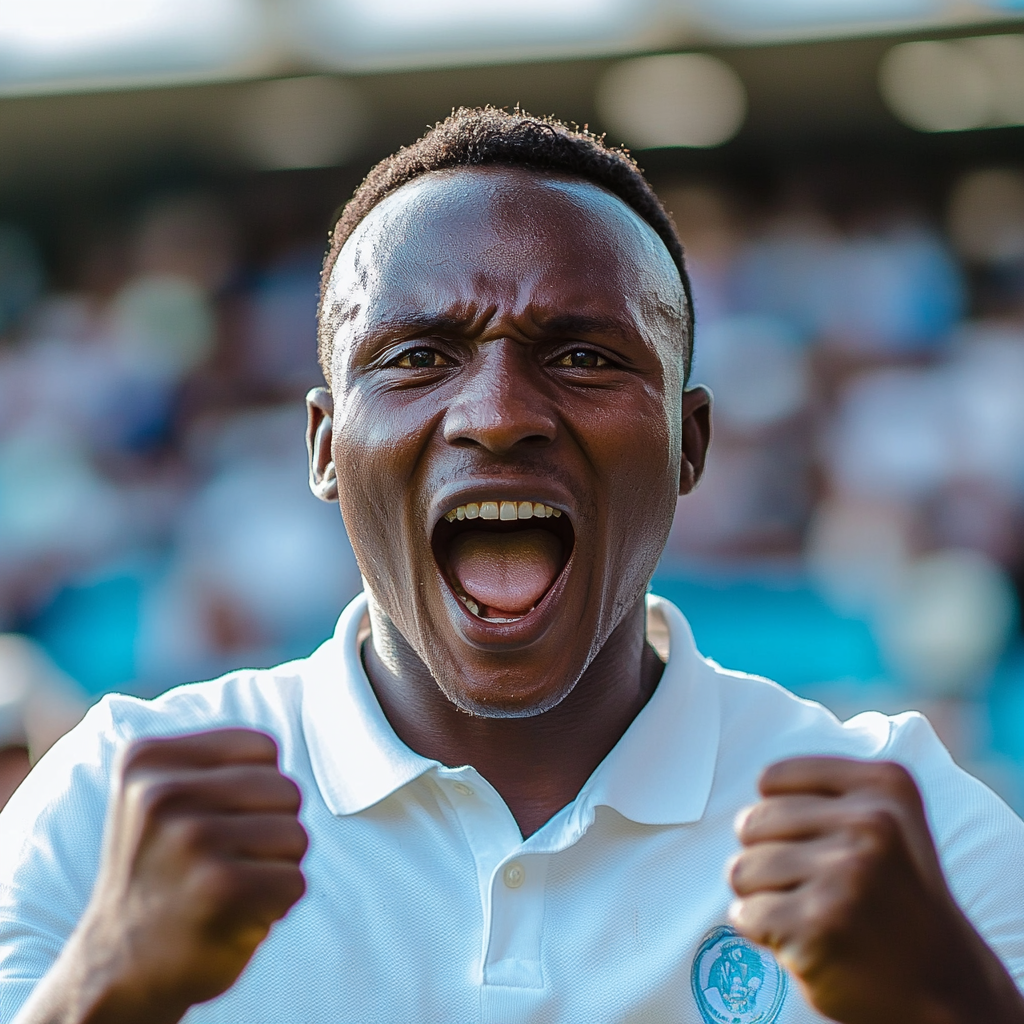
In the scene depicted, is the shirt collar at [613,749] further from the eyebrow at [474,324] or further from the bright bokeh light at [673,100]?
the bright bokeh light at [673,100]

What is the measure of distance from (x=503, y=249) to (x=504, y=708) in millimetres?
616

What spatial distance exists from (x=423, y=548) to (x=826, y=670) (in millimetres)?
2510

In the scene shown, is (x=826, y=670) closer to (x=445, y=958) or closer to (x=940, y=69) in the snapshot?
(x=445, y=958)

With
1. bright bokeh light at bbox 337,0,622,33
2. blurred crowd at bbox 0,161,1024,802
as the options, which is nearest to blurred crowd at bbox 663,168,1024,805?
blurred crowd at bbox 0,161,1024,802

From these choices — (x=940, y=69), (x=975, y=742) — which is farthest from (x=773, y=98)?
(x=975, y=742)

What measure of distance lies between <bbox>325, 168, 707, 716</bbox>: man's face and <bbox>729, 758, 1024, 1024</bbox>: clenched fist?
53cm

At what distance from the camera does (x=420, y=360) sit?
6.32 ft

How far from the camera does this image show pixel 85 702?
4.53 metres

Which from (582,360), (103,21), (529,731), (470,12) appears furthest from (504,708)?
(103,21)

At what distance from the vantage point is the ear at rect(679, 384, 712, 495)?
7.26 feet

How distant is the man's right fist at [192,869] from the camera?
1280 millimetres

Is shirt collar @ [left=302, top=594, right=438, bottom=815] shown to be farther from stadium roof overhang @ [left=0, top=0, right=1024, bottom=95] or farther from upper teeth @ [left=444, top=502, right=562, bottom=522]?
stadium roof overhang @ [left=0, top=0, right=1024, bottom=95]

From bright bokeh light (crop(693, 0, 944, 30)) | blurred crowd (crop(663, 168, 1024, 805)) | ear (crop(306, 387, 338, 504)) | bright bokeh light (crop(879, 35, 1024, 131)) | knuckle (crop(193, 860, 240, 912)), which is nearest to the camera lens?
knuckle (crop(193, 860, 240, 912))

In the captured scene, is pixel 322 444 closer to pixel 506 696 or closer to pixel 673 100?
pixel 506 696
